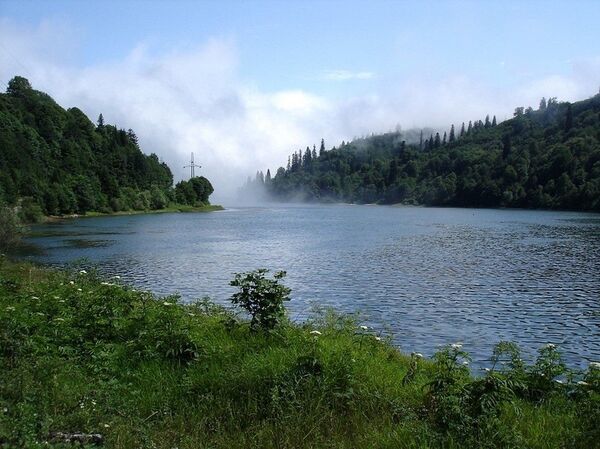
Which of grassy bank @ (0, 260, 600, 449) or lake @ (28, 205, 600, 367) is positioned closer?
grassy bank @ (0, 260, 600, 449)

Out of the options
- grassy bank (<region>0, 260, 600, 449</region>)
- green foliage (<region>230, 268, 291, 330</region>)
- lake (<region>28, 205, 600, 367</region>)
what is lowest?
lake (<region>28, 205, 600, 367</region>)

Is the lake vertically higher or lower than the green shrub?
lower

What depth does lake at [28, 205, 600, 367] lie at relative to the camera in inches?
1100

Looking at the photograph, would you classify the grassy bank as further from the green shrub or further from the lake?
the green shrub

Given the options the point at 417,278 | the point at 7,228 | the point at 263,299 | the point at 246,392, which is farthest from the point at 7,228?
the point at 246,392

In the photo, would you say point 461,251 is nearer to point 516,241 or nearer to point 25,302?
point 516,241

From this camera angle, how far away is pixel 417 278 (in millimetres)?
45344

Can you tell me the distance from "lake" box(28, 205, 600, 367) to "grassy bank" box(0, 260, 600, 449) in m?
11.3

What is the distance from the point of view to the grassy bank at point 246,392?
8859 mm

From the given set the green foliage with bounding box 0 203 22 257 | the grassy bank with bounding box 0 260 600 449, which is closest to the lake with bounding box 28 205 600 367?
the green foliage with bounding box 0 203 22 257

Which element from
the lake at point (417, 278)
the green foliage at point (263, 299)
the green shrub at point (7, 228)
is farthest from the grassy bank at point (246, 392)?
the green shrub at point (7, 228)

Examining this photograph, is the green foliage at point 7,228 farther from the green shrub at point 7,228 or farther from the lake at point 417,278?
the lake at point 417,278

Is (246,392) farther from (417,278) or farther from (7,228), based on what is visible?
(7,228)

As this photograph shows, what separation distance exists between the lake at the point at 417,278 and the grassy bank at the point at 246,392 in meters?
11.3
